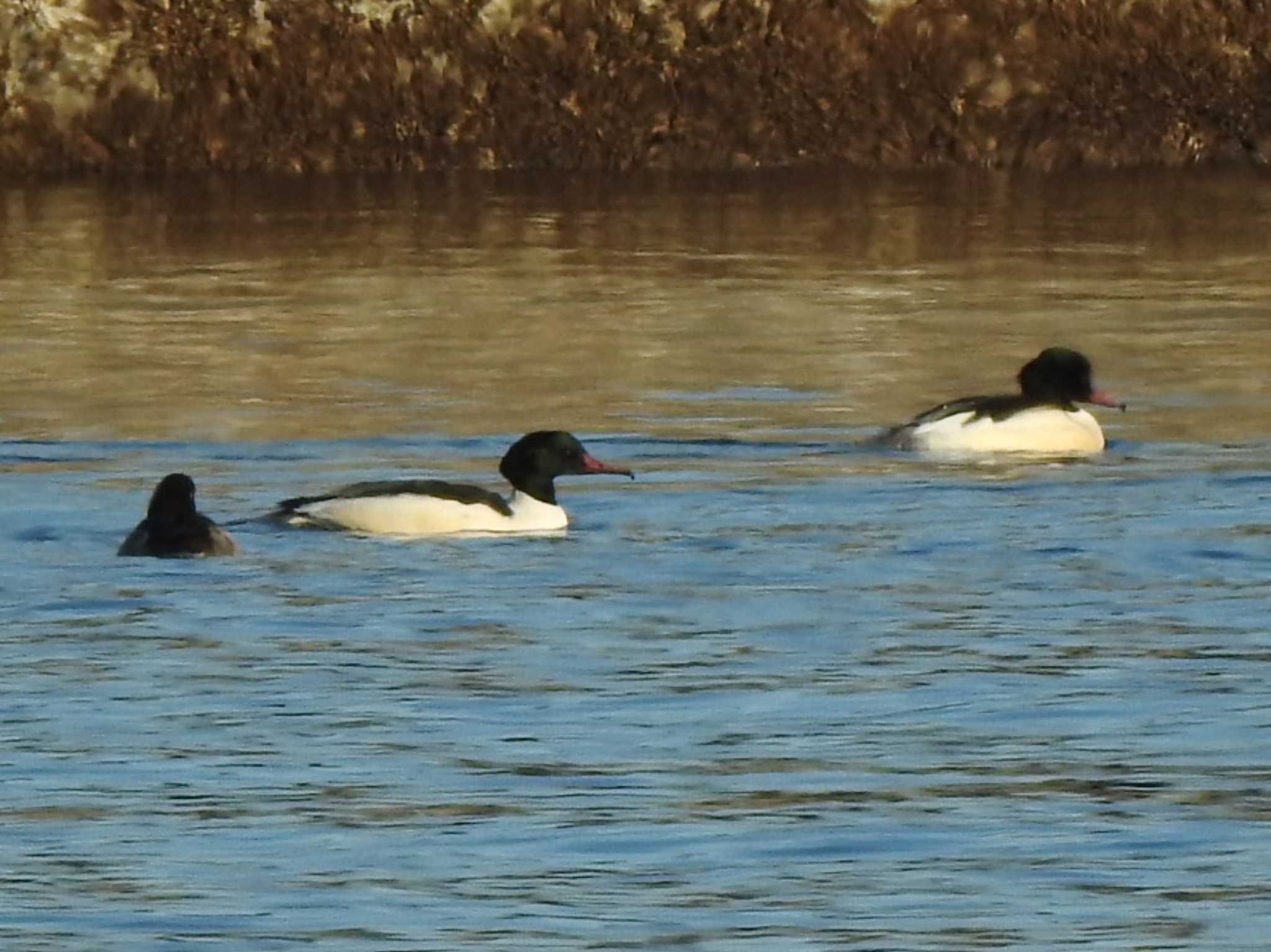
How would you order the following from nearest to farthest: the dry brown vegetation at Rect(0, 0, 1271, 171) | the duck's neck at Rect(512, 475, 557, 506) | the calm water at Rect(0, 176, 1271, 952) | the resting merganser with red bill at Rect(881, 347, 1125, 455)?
the calm water at Rect(0, 176, 1271, 952) < the duck's neck at Rect(512, 475, 557, 506) < the resting merganser with red bill at Rect(881, 347, 1125, 455) < the dry brown vegetation at Rect(0, 0, 1271, 171)

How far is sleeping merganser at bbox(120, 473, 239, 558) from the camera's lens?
13.4 m

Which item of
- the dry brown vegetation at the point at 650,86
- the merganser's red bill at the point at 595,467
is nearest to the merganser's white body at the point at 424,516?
the merganser's red bill at the point at 595,467

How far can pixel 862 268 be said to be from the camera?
1098 inches

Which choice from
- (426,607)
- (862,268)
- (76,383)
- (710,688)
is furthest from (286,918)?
(862,268)

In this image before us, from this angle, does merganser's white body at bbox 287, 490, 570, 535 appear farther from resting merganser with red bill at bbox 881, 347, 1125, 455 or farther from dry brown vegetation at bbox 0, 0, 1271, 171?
dry brown vegetation at bbox 0, 0, 1271, 171

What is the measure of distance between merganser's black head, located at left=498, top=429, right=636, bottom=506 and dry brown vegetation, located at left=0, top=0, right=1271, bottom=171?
21986 mm

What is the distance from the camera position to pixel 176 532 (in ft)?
44.0

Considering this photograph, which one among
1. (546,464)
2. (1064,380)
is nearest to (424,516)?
(546,464)

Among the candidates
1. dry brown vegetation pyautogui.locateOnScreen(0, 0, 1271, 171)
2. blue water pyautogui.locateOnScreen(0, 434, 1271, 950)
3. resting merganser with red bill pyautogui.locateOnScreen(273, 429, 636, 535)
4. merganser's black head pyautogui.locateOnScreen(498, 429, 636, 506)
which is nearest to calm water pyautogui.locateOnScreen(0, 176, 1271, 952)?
blue water pyautogui.locateOnScreen(0, 434, 1271, 950)

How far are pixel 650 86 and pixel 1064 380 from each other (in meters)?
19.9

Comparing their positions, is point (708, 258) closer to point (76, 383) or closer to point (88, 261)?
point (88, 261)

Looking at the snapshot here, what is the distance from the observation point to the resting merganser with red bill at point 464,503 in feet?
47.0

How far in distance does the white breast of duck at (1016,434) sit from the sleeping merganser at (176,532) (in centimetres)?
397

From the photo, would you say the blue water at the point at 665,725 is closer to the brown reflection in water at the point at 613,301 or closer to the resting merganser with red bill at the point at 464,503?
the resting merganser with red bill at the point at 464,503
